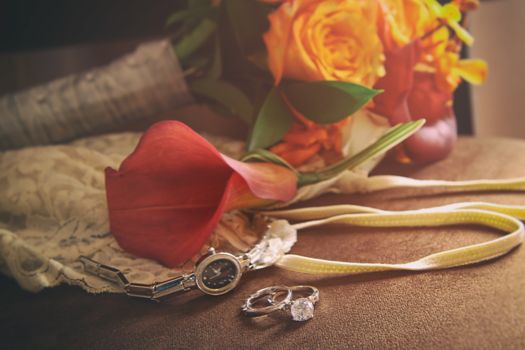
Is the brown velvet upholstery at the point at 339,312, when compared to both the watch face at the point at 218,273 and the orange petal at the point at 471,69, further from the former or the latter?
the orange petal at the point at 471,69

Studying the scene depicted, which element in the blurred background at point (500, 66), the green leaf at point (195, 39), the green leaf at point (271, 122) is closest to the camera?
the green leaf at point (271, 122)

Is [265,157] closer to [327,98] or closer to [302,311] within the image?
[327,98]

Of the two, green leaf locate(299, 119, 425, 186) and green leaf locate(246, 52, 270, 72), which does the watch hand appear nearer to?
green leaf locate(299, 119, 425, 186)

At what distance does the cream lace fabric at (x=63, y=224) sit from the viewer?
18.7 inches

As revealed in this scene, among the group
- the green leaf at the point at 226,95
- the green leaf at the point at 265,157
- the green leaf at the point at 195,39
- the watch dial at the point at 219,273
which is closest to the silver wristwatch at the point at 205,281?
the watch dial at the point at 219,273

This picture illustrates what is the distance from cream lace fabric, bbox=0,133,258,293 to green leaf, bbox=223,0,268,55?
15 centimetres

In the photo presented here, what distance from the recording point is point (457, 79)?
68cm

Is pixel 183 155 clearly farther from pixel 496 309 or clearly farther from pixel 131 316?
pixel 496 309

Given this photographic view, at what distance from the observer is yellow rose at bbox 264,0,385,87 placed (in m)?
0.55

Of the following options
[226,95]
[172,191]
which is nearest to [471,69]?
[226,95]

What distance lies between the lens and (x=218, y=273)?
429 mm

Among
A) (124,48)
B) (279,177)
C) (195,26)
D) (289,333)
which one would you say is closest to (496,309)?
(289,333)

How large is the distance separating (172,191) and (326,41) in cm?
23

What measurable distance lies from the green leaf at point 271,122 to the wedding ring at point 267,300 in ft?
0.69
